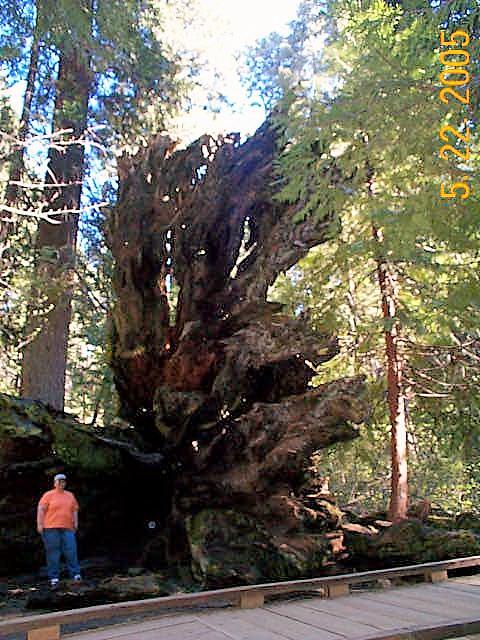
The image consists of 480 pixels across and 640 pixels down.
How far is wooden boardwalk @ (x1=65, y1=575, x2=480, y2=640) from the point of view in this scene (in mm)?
4168

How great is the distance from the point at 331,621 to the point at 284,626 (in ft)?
1.31

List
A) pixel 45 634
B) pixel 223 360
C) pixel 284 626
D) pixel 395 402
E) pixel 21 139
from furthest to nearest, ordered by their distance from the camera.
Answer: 1. pixel 21 139
2. pixel 223 360
3. pixel 395 402
4. pixel 284 626
5. pixel 45 634

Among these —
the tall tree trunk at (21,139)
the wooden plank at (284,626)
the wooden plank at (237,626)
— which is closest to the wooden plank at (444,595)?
the wooden plank at (284,626)

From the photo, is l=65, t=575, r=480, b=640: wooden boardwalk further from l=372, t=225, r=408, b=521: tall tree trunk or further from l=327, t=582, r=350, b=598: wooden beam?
l=372, t=225, r=408, b=521: tall tree trunk

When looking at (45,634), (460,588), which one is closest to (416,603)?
(460,588)

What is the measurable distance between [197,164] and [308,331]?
358cm

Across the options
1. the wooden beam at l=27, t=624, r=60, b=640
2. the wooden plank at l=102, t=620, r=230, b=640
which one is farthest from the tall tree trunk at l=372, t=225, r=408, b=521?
the wooden beam at l=27, t=624, r=60, b=640

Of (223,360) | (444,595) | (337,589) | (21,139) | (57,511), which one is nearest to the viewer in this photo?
(444,595)

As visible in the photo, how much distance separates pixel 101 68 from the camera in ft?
38.9

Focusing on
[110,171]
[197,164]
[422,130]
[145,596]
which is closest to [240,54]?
[110,171]

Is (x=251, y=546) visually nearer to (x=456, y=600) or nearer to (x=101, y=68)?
(x=456, y=600)

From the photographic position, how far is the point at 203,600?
4.86 meters
